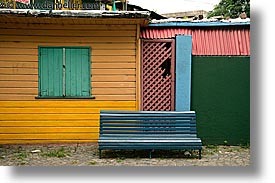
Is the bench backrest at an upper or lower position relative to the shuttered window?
lower

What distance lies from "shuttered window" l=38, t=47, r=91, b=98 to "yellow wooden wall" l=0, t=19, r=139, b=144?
10cm

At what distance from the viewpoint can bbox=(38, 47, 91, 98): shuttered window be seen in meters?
7.59

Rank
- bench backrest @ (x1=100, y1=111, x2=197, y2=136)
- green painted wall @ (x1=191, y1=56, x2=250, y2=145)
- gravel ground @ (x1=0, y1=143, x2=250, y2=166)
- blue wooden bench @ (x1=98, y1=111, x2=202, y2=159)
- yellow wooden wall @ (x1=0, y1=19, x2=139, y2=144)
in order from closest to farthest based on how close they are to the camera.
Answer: gravel ground @ (x1=0, y1=143, x2=250, y2=166) < blue wooden bench @ (x1=98, y1=111, x2=202, y2=159) < bench backrest @ (x1=100, y1=111, x2=197, y2=136) < yellow wooden wall @ (x1=0, y1=19, x2=139, y2=144) < green painted wall @ (x1=191, y1=56, x2=250, y2=145)

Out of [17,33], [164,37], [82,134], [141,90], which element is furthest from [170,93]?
[17,33]

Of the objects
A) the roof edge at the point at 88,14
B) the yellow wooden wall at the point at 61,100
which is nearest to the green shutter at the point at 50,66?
the yellow wooden wall at the point at 61,100

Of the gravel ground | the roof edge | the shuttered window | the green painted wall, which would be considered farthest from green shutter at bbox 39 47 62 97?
the green painted wall

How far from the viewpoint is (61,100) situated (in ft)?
25.1

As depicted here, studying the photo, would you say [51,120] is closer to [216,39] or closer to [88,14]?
[88,14]

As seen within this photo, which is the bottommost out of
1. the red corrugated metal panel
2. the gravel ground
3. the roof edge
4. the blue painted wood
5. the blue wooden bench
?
the gravel ground

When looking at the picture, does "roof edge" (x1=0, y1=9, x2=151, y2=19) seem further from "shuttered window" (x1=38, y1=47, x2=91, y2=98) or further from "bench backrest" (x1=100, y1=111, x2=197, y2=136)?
"bench backrest" (x1=100, y1=111, x2=197, y2=136)

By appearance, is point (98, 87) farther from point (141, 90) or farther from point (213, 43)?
point (213, 43)

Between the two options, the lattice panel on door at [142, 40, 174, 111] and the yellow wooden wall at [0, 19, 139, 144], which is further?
the lattice panel on door at [142, 40, 174, 111]

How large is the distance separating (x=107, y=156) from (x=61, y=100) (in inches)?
58.6

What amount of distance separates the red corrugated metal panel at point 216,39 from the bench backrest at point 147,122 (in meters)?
1.47
